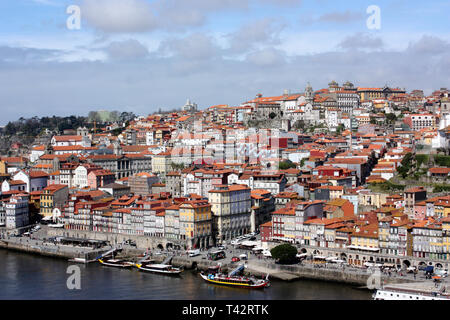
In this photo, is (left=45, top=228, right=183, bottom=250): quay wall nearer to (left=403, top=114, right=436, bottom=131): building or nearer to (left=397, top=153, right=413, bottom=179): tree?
(left=397, top=153, right=413, bottom=179): tree

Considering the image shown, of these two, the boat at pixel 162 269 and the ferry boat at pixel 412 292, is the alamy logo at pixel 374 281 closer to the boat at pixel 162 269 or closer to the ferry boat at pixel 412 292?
the ferry boat at pixel 412 292

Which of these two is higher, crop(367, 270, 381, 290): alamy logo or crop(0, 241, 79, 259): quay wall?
crop(367, 270, 381, 290): alamy logo

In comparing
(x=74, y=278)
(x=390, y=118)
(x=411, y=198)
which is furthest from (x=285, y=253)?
(x=390, y=118)

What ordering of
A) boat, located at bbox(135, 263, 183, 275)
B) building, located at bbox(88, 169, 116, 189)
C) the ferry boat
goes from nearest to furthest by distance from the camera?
the ferry boat → boat, located at bbox(135, 263, 183, 275) → building, located at bbox(88, 169, 116, 189)

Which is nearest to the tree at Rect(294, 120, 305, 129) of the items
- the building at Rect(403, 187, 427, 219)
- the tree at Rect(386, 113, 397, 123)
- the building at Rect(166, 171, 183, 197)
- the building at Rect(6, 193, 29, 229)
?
the tree at Rect(386, 113, 397, 123)

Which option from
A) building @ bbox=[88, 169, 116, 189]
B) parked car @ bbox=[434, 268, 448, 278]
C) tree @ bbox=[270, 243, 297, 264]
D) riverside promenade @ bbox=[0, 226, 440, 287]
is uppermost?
building @ bbox=[88, 169, 116, 189]

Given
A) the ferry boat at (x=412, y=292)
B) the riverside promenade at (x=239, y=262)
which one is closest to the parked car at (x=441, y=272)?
the riverside promenade at (x=239, y=262)
